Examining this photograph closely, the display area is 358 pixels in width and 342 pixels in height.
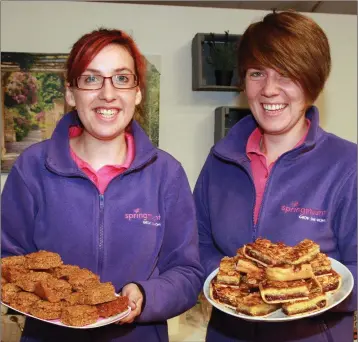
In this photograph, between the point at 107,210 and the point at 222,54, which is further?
the point at 222,54

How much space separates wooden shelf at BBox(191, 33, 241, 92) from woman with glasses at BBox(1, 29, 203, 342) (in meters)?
1.78

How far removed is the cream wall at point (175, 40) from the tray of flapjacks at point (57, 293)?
217 centimetres

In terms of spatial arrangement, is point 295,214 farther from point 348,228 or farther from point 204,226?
point 204,226

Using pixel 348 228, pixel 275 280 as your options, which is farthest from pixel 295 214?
pixel 275 280

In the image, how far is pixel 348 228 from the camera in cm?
182

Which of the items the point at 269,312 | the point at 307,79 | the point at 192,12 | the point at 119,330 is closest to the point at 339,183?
the point at 307,79

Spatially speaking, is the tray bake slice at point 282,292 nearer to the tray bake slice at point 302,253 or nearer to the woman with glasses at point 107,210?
the tray bake slice at point 302,253

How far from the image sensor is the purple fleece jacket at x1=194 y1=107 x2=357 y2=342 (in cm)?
184

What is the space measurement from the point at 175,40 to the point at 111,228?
2.32 metres

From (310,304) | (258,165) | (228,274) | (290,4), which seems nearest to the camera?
(310,304)

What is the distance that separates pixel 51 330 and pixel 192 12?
267 centimetres

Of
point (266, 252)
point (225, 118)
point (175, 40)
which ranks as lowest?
point (266, 252)

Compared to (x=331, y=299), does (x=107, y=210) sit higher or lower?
higher

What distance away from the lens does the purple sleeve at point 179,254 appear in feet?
5.87
